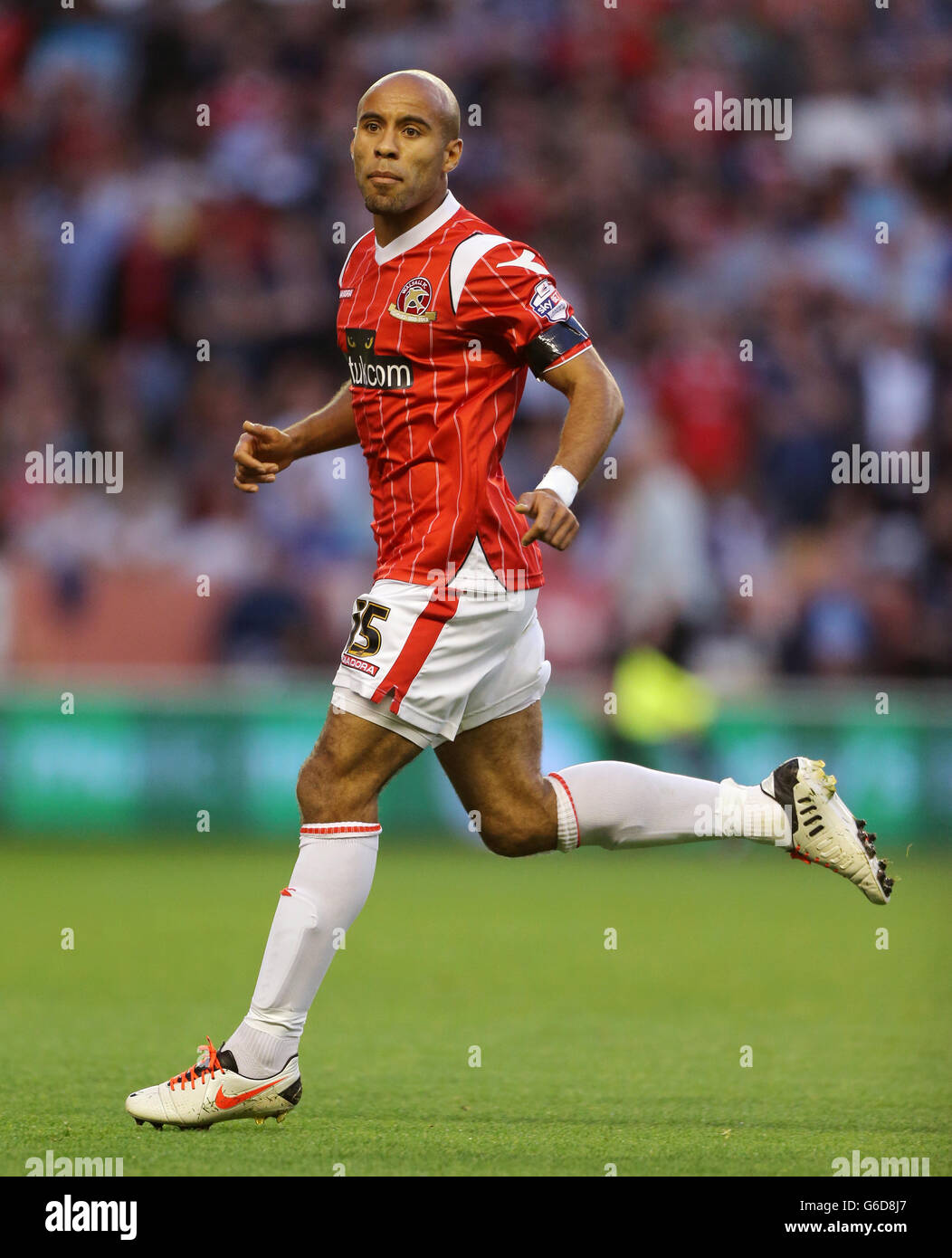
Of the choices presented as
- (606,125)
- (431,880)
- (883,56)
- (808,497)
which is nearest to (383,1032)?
(431,880)

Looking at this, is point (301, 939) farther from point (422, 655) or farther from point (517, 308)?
point (517, 308)

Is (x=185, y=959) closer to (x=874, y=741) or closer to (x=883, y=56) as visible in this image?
(x=874, y=741)

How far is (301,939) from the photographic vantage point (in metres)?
4.66

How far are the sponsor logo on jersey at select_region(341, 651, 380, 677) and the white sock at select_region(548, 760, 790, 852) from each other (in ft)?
2.26

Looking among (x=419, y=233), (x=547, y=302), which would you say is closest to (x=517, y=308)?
(x=547, y=302)

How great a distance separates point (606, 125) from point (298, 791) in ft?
35.0

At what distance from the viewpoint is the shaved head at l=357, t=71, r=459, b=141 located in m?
4.84

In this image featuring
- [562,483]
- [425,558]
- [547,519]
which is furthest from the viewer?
[425,558]

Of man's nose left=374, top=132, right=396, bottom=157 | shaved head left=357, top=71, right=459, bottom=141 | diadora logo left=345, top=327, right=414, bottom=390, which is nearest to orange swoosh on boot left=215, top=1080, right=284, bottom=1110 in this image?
diadora logo left=345, top=327, right=414, bottom=390

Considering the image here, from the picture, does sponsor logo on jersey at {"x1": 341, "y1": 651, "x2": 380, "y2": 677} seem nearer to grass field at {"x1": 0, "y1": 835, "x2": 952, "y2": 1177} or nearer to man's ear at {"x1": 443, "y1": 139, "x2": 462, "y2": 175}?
grass field at {"x1": 0, "y1": 835, "x2": 952, "y2": 1177}

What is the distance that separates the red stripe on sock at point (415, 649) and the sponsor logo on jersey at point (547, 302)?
72 cm

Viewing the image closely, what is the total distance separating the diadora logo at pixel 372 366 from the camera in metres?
4.84

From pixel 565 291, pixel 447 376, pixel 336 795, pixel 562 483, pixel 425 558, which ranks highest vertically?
pixel 565 291

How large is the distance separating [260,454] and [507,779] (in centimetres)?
112
